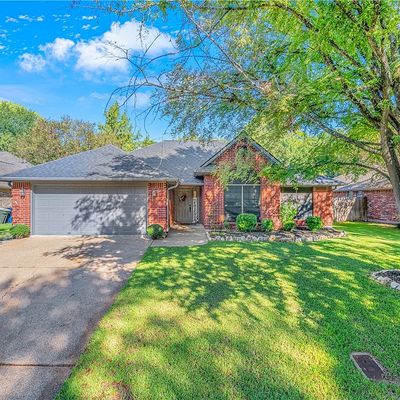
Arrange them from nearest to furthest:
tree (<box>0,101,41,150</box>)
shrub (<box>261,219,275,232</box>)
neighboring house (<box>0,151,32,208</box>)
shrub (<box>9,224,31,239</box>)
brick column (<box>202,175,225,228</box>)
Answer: shrub (<box>9,224,31,239</box>)
shrub (<box>261,219,275,232</box>)
brick column (<box>202,175,225,228</box>)
neighboring house (<box>0,151,32,208</box>)
tree (<box>0,101,41,150</box>)

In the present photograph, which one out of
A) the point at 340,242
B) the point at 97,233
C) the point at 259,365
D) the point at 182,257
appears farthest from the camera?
the point at 97,233

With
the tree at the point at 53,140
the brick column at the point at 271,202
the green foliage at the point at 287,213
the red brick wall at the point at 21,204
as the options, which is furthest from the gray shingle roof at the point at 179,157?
the tree at the point at 53,140

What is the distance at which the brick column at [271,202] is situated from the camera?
43.6ft

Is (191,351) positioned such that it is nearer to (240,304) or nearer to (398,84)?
(240,304)

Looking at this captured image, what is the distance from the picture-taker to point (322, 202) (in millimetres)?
14297

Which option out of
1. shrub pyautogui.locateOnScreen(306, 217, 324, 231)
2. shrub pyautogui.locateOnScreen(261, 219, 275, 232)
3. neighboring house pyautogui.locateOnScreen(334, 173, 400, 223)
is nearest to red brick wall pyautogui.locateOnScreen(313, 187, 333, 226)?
shrub pyautogui.locateOnScreen(306, 217, 324, 231)

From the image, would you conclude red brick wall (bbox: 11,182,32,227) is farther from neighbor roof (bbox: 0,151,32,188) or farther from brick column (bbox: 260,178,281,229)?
brick column (bbox: 260,178,281,229)

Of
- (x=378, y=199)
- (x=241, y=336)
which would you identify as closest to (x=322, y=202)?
(x=378, y=199)

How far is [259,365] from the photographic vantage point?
289 cm

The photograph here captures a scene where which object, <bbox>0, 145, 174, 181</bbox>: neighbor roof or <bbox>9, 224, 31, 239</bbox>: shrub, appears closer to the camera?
<bbox>9, 224, 31, 239</bbox>: shrub

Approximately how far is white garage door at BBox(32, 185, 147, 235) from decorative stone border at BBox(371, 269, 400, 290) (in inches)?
354

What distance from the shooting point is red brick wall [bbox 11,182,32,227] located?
11.7m

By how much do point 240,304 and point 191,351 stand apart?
1582 millimetres

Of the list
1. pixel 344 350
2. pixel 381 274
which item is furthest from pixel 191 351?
pixel 381 274
